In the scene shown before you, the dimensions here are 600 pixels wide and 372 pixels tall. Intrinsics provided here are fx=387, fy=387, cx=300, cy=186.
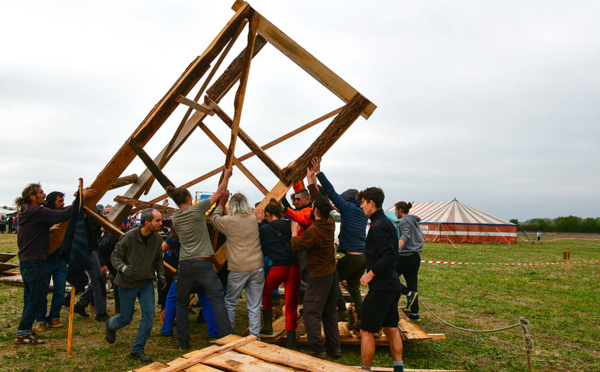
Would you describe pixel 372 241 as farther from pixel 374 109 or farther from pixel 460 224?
pixel 460 224

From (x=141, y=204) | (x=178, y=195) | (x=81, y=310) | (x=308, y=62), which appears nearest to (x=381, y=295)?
(x=178, y=195)

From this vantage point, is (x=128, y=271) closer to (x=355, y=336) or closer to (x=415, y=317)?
(x=355, y=336)

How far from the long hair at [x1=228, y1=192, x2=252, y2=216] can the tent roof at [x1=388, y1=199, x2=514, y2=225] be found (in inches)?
1050

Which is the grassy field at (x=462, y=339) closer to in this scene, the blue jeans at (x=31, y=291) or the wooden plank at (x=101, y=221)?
the blue jeans at (x=31, y=291)

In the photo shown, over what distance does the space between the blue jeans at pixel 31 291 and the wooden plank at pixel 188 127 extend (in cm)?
112

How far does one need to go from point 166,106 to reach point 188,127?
899 millimetres

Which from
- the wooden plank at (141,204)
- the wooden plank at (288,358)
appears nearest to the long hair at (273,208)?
the wooden plank at (141,204)

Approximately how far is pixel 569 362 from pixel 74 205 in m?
6.47

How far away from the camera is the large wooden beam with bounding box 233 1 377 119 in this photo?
4.94 meters

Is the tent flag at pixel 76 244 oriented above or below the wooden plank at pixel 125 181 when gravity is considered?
below

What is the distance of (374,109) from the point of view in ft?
16.1

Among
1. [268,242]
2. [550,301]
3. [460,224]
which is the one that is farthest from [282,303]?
[460,224]

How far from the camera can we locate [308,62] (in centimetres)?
496

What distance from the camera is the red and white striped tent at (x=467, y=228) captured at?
94.3 feet
